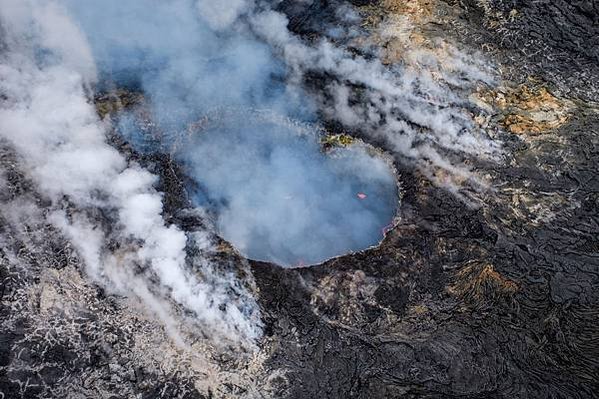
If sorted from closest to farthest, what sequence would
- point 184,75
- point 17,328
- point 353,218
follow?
1. point 17,328
2. point 353,218
3. point 184,75

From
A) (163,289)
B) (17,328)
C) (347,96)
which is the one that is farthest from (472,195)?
(17,328)

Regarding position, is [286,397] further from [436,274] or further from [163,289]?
[436,274]

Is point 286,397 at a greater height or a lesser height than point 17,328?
lesser

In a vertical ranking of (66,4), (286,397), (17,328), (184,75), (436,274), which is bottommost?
(286,397)

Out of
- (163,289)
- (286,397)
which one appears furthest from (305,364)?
(163,289)

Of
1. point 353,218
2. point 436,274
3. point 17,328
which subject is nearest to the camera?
point 17,328

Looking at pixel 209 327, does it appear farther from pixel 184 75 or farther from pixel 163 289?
pixel 184 75

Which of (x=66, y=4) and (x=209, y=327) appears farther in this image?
(x=66, y=4)
